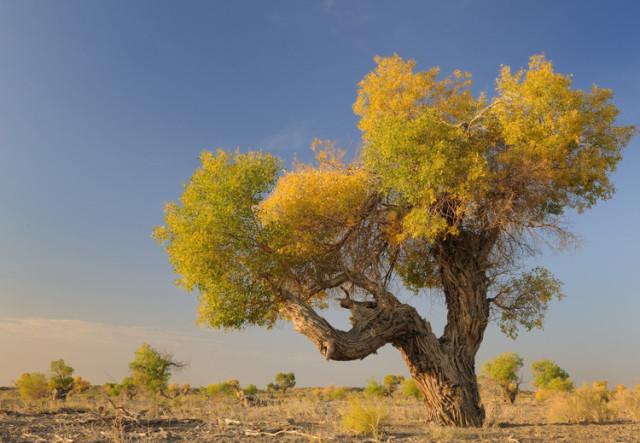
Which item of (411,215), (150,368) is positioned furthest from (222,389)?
(411,215)

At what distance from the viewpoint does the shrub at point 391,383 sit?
43062 mm

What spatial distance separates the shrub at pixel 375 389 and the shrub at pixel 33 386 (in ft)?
71.3

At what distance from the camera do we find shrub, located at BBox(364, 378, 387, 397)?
40.4 meters

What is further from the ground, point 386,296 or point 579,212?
point 579,212

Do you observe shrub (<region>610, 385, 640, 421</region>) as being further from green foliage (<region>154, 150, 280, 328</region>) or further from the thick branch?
green foliage (<region>154, 150, 280, 328</region>)

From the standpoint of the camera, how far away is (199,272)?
13430 millimetres

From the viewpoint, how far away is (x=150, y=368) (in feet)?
108

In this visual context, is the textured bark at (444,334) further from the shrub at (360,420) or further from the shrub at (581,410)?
the shrub at (581,410)

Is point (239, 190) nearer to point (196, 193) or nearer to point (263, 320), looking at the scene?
point (196, 193)

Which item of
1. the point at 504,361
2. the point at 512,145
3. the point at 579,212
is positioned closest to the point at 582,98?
the point at 512,145

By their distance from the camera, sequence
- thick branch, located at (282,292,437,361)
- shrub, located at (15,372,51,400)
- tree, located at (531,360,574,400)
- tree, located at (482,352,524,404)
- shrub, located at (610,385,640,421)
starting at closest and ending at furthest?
1. thick branch, located at (282,292,437,361)
2. shrub, located at (610,385,640,421)
3. shrub, located at (15,372,51,400)
4. tree, located at (482,352,524,404)
5. tree, located at (531,360,574,400)

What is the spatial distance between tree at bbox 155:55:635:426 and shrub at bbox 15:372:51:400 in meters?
22.2

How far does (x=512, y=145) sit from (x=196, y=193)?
861cm

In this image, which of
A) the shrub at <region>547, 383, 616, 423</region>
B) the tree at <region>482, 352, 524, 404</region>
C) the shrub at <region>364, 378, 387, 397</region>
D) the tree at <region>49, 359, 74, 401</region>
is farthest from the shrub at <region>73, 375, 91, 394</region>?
the shrub at <region>547, 383, 616, 423</region>
